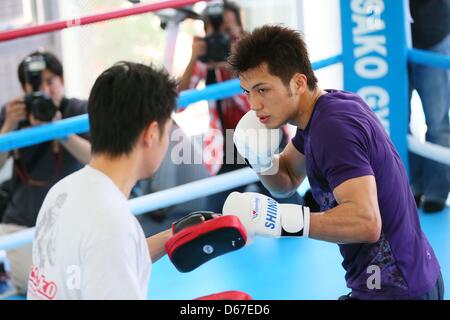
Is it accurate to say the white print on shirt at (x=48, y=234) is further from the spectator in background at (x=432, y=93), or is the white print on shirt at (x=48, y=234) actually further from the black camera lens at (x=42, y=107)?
the spectator in background at (x=432, y=93)

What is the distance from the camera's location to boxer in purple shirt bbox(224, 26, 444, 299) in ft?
5.76

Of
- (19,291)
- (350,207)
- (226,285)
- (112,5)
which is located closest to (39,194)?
(19,291)

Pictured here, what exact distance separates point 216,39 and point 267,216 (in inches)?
65.8

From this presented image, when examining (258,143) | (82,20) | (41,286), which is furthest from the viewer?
(82,20)

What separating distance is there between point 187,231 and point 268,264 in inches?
62.4

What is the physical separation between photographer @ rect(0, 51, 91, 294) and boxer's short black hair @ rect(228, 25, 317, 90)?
1.15 metres

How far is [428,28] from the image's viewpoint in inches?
136

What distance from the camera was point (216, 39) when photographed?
3.37m

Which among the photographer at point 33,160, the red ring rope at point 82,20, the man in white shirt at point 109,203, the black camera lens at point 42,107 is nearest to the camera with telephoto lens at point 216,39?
the red ring rope at point 82,20

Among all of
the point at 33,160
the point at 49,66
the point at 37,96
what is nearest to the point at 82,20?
the point at 49,66

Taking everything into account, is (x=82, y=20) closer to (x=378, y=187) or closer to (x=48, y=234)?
(x=378, y=187)

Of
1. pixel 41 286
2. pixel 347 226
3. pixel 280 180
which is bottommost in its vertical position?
pixel 41 286

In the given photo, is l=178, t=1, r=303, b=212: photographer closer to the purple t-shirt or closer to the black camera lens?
the black camera lens

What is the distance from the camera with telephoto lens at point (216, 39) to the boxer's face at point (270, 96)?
141 cm
